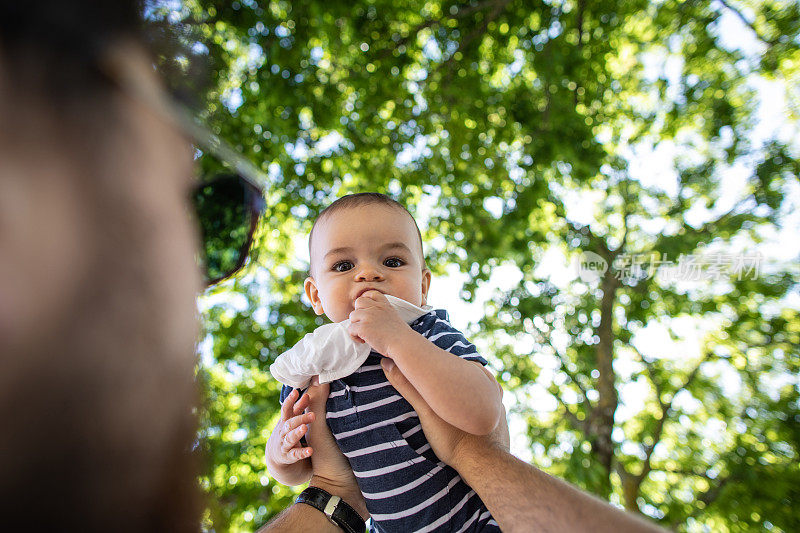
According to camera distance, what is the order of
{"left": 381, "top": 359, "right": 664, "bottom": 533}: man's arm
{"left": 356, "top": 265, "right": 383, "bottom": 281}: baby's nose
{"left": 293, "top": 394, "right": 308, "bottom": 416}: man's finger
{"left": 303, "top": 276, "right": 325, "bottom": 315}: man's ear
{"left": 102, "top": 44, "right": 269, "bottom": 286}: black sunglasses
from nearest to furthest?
{"left": 102, "top": 44, "right": 269, "bottom": 286}: black sunglasses, {"left": 381, "top": 359, "right": 664, "bottom": 533}: man's arm, {"left": 293, "top": 394, "right": 308, "bottom": 416}: man's finger, {"left": 356, "top": 265, "right": 383, "bottom": 281}: baby's nose, {"left": 303, "top": 276, "right": 325, "bottom": 315}: man's ear

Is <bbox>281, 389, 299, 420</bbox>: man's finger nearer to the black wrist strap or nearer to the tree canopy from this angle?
the black wrist strap

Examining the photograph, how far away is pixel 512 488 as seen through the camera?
1285mm

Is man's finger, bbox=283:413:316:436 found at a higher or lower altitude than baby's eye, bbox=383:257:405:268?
→ lower

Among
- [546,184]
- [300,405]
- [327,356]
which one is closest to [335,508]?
[300,405]

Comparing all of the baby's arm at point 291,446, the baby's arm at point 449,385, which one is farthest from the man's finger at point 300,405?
the baby's arm at point 449,385

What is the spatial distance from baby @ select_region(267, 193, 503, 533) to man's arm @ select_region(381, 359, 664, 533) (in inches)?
2.2

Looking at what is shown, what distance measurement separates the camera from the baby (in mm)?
1271

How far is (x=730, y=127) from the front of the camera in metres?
6.70

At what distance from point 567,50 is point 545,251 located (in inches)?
114

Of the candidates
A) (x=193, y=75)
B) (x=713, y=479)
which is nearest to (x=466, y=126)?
(x=193, y=75)
